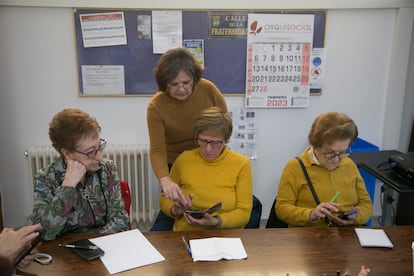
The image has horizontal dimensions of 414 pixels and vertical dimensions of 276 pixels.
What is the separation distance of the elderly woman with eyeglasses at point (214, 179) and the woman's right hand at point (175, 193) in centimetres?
3

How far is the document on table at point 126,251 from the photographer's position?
142cm

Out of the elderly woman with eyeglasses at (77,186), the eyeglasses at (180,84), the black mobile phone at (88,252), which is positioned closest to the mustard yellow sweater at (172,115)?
the eyeglasses at (180,84)

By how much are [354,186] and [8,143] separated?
2.61 metres

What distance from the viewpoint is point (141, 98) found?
10.2 ft

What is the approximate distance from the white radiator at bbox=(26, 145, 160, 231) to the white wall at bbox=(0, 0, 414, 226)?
14 centimetres

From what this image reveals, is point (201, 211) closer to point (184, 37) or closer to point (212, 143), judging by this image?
point (212, 143)

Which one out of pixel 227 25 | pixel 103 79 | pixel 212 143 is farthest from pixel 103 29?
pixel 212 143

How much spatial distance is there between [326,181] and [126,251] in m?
1.00

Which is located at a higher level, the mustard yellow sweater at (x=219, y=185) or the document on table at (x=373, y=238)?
the mustard yellow sweater at (x=219, y=185)

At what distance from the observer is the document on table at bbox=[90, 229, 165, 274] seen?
1416mm

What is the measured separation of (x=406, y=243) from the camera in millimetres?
1574

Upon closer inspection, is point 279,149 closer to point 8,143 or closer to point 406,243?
point 406,243

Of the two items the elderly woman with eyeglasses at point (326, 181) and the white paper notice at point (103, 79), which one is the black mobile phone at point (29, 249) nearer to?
the elderly woman with eyeglasses at point (326, 181)

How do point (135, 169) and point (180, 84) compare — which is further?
point (135, 169)
